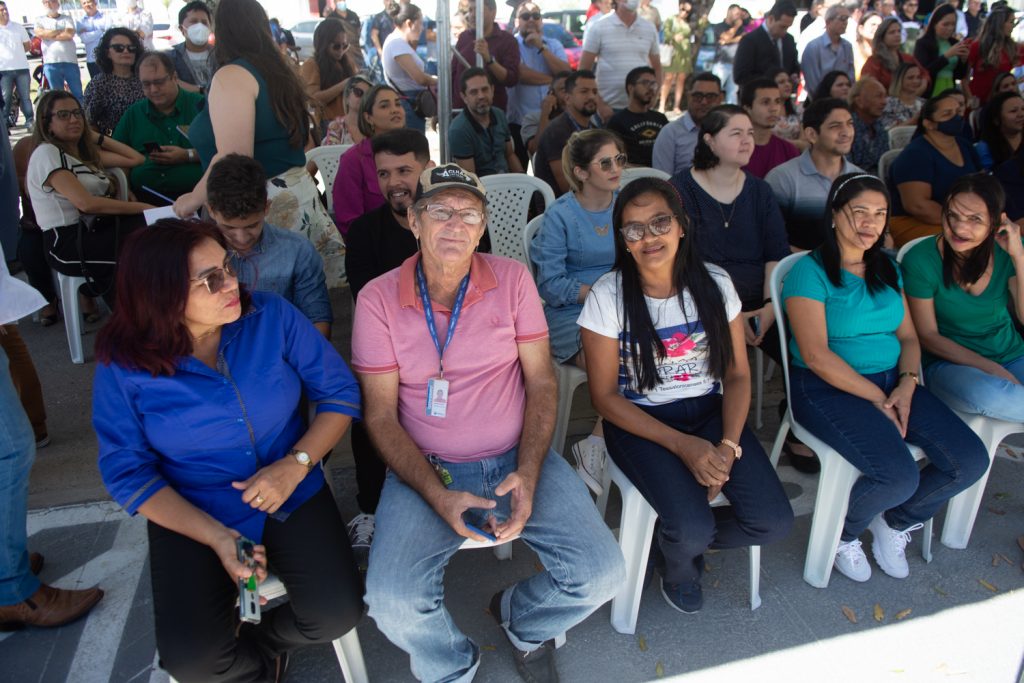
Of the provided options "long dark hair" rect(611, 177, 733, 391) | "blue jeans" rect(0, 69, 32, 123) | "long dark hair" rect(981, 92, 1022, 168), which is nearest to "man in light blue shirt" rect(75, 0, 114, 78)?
"blue jeans" rect(0, 69, 32, 123)

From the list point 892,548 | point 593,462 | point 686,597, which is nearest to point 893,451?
point 892,548

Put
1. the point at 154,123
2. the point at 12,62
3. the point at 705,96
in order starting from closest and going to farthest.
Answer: the point at 154,123, the point at 705,96, the point at 12,62

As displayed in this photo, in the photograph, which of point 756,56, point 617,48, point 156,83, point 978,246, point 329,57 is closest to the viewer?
point 978,246

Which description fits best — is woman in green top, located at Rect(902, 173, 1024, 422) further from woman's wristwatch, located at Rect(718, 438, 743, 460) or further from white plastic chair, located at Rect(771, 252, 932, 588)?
woman's wristwatch, located at Rect(718, 438, 743, 460)

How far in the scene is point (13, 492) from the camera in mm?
2205

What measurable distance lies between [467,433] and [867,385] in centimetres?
145

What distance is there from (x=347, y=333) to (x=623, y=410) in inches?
103

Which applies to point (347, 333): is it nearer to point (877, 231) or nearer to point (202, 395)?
point (202, 395)

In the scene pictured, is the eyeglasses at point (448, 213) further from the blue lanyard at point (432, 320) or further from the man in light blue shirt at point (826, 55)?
the man in light blue shirt at point (826, 55)

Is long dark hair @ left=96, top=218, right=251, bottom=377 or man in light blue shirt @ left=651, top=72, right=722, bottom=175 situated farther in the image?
man in light blue shirt @ left=651, top=72, right=722, bottom=175

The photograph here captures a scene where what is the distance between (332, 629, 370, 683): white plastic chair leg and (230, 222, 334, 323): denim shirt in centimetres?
118

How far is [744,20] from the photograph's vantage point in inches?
439

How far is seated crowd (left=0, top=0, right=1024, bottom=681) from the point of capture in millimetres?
1927

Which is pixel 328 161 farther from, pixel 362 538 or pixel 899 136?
pixel 899 136
